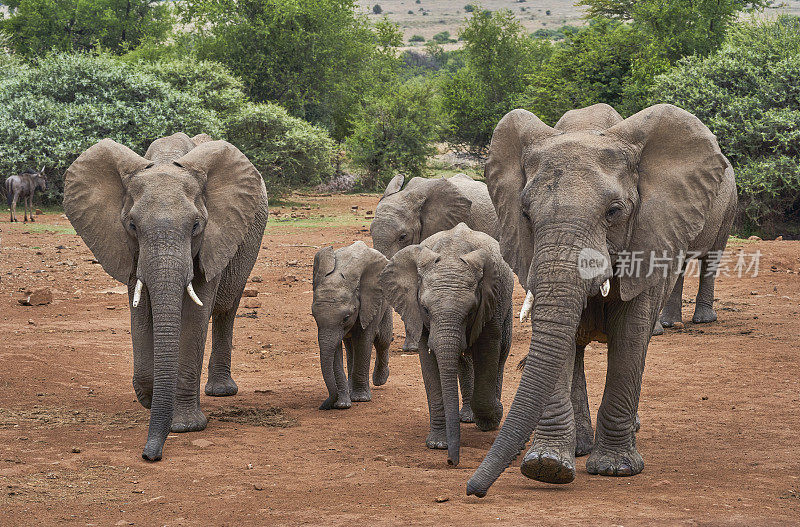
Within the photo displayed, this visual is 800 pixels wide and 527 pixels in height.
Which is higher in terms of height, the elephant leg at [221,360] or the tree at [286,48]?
the tree at [286,48]

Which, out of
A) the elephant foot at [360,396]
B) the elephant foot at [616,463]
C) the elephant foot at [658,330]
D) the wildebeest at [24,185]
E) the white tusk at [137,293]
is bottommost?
the wildebeest at [24,185]

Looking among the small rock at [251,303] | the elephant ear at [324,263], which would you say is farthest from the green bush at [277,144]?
the elephant ear at [324,263]

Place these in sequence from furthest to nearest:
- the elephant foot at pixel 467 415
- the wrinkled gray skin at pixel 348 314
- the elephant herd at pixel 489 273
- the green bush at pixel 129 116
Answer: the green bush at pixel 129 116 → the wrinkled gray skin at pixel 348 314 → the elephant foot at pixel 467 415 → the elephant herd at pixel 489 273

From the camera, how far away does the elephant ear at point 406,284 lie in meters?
7.64

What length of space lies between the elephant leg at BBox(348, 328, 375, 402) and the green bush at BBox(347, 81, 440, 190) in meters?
27.1

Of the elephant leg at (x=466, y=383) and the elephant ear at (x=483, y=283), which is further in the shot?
the elephant leg at (x=466, y=383)

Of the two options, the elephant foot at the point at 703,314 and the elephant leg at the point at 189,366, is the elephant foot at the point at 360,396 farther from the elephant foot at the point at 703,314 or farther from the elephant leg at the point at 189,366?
the elephant foot at the point at 703,314

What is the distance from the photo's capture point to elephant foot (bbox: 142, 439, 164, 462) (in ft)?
22.2

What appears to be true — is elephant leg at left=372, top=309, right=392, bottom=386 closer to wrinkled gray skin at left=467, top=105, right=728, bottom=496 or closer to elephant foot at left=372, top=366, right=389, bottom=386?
elephant foot at left=372, top=366, right=389, bottom=386

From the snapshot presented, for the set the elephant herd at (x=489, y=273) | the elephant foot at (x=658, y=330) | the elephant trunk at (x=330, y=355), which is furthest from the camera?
the elephant foot at (x=658, y=330)

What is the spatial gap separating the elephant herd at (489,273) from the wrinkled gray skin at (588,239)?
11 mm

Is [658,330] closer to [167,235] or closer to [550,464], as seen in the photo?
[550,464]

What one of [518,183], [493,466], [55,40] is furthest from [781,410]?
[55,40]

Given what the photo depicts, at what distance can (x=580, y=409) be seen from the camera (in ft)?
23.0
